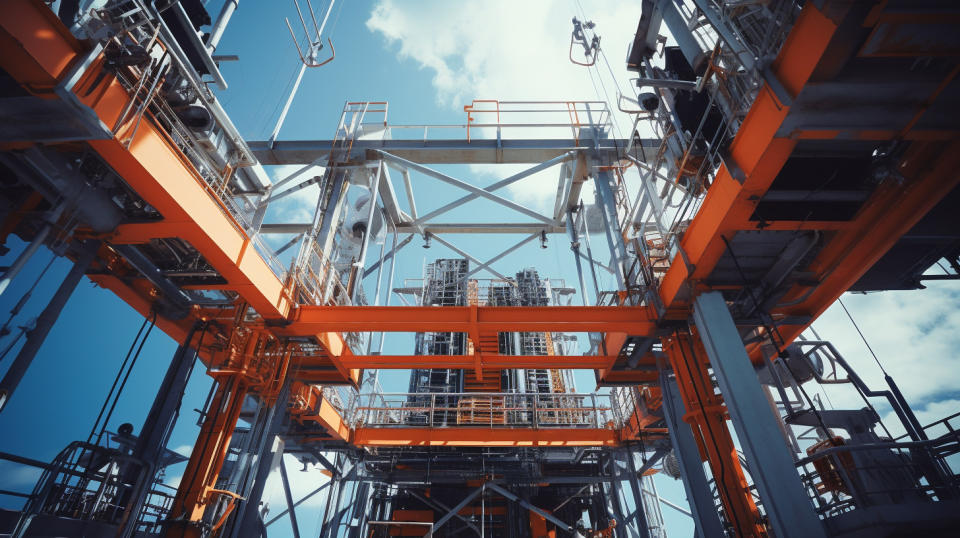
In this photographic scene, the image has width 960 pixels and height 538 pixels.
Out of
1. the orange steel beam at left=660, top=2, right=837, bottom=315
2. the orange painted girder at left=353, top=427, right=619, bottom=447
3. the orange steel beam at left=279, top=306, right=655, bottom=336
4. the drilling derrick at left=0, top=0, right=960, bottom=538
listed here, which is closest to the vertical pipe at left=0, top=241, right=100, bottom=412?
the drilling derrick at left=0, top=0, right=960, bottom=538

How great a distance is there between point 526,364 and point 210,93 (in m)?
8.35

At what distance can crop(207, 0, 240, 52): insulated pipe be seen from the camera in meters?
8.74

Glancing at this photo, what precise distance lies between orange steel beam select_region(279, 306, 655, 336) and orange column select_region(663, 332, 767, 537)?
0.77 meters

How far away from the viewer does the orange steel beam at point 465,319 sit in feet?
29.1

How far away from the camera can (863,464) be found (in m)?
6.84

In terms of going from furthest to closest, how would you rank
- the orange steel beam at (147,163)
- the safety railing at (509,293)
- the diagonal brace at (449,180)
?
1. the safety railing at (509,293)
2. the diagonal brace at (449,180)
3. the orange steel beam at (147,163)

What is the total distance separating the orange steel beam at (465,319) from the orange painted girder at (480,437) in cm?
566

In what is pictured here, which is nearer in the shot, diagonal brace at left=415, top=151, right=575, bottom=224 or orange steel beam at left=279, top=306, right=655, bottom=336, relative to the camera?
orange steel beam at left=279, top=306, right=655, bottom=336

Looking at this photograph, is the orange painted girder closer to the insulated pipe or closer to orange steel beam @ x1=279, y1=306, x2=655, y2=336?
orange steel beam @ x1=279, y1=306, x2=655, y2=336

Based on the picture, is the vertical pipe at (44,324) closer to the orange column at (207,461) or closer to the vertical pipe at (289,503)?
the orange column at (207,461)

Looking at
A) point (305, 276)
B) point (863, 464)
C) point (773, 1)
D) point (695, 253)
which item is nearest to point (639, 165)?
point (695, 253)

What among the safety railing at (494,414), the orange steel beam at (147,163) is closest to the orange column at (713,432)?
the safety railing at (494,414)

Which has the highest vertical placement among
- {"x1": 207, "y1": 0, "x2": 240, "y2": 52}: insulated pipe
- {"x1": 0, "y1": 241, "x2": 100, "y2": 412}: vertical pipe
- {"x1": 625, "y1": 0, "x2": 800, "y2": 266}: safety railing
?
{"x1": 207, "y1": 0, "x2": 240, "y2": 52}: insulated pipe

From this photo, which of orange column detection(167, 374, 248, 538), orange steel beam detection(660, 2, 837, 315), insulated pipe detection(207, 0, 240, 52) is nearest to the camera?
orange steel beam detection(660, 2, 837, 315)
